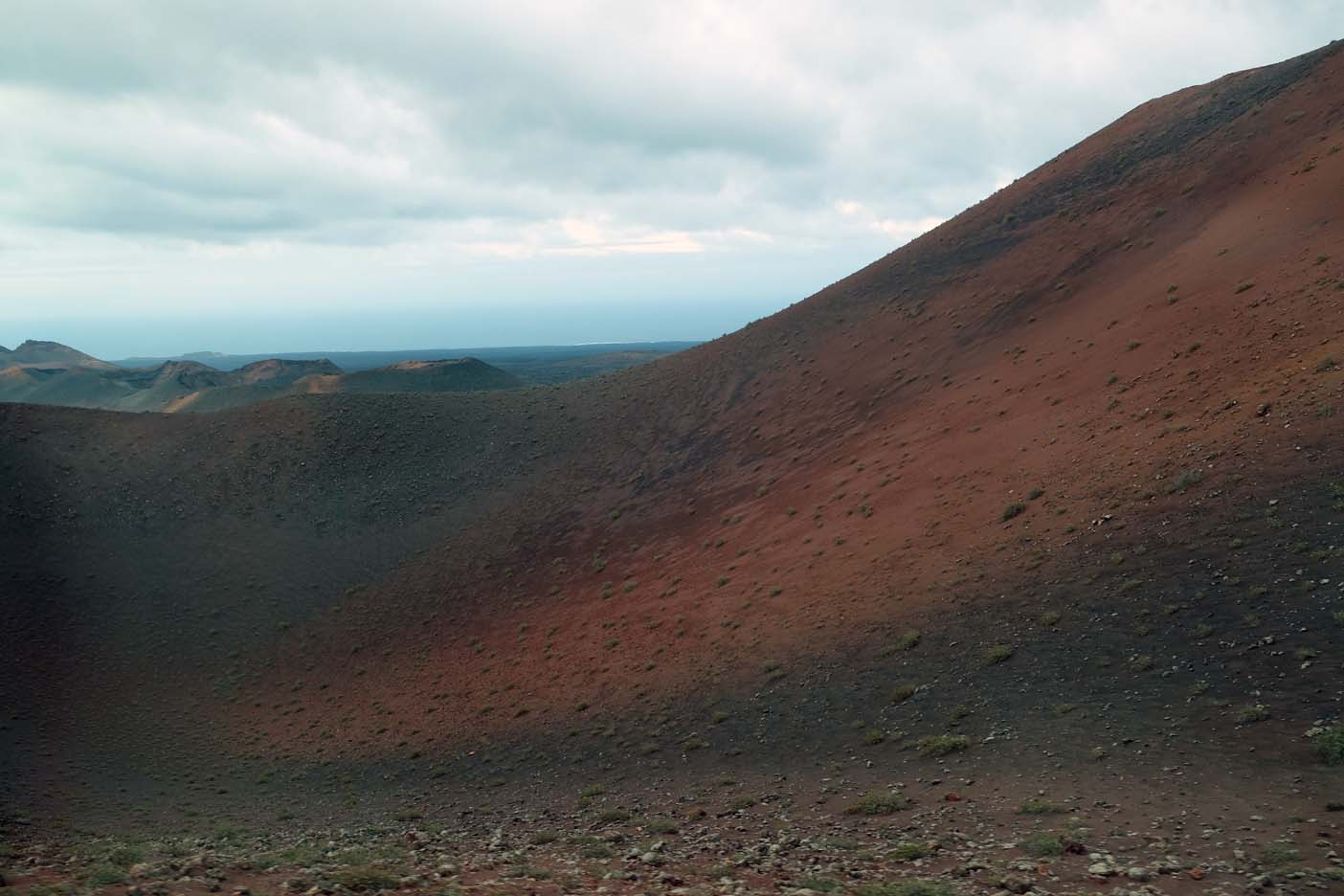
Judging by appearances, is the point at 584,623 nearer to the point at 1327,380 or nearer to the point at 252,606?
the point at 252,606

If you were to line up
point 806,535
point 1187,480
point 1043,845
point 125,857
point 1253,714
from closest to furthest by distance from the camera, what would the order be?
point 1043,845, point 125,857, point 1253,714, point 1187,480, point 806,535

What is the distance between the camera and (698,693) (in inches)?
763

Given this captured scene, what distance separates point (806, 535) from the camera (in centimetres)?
2667

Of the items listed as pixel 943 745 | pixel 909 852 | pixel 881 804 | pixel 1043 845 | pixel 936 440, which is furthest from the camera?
pixel 936 440

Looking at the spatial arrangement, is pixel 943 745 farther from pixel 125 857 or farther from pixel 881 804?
pixel 125 857

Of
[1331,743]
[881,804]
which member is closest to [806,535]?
[881,804]

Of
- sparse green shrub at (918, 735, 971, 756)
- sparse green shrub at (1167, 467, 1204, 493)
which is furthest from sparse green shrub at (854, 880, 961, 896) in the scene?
sparse green shrub at (1167, 467, 1204, 493)

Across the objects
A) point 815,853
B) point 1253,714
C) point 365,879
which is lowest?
point 815,853

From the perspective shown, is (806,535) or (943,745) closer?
(943,745)

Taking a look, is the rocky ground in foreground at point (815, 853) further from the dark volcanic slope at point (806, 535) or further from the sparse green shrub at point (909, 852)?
the dark volcanic slope at point (806, 535)

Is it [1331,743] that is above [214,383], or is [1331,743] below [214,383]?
below

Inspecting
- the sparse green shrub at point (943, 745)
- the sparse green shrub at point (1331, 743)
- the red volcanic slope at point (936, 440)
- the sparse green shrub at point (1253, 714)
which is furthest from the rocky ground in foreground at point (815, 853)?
the red volcanic slope at point (936, 440)

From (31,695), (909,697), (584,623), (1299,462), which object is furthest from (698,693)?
(31,695)

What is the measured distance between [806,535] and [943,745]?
42.8 feet
